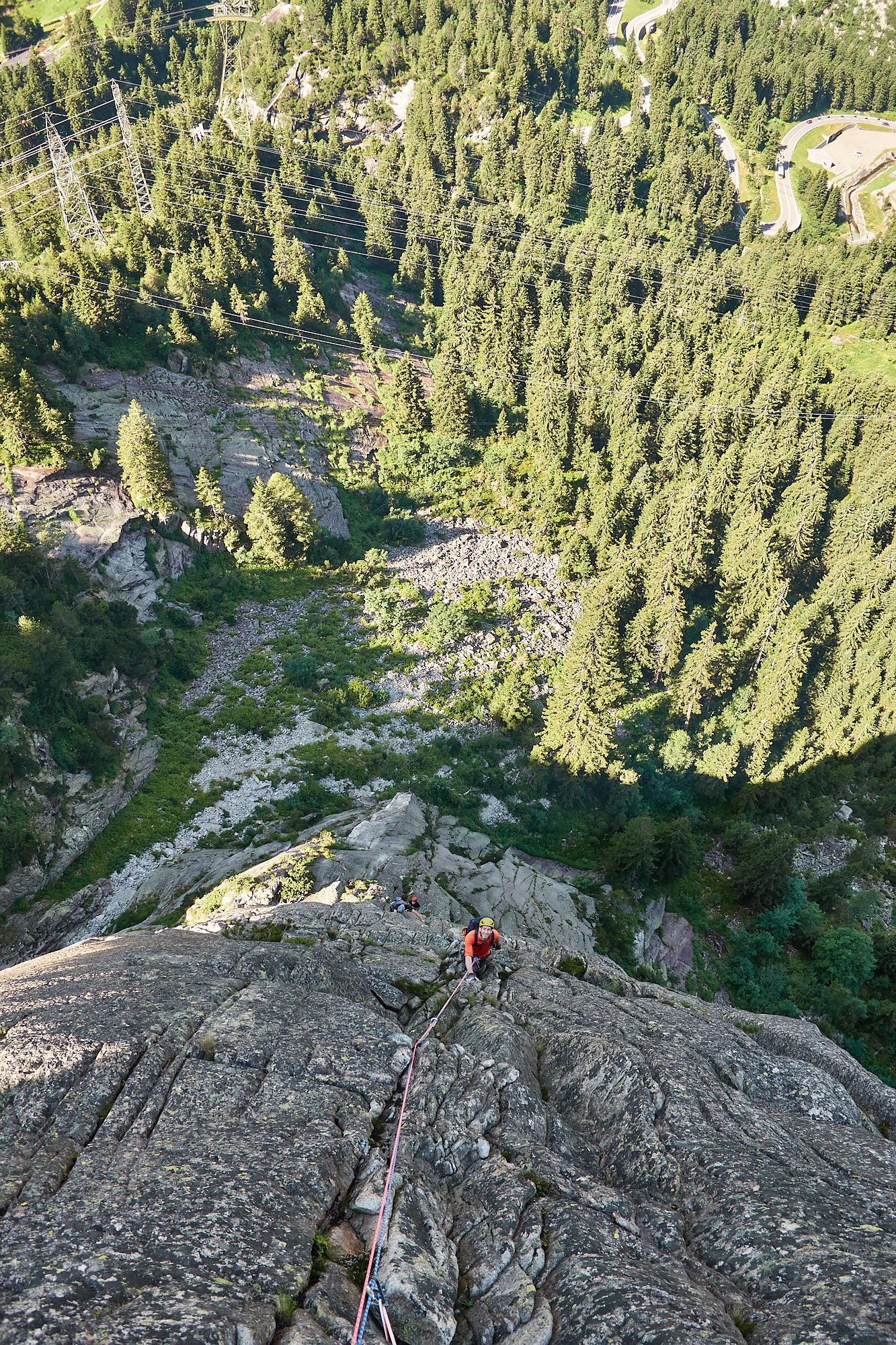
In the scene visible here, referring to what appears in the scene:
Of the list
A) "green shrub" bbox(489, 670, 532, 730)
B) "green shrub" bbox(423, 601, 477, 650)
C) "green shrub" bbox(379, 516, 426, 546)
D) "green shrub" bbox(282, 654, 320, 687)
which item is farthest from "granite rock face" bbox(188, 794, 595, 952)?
"green shrub" bbox(379, 516, 426, 546)

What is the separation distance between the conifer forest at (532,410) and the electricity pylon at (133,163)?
42cm

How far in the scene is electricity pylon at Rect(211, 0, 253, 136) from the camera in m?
106

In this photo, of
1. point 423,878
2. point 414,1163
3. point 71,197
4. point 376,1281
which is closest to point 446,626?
point 423,878

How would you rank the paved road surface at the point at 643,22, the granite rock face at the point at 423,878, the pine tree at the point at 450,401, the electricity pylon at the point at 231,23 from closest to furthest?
the granite rock face at the point at 423,878 < the pine tree at the point at 450,401 < the electricity pylon at the point at 231,23 < the paved road surface at the point at 643,22

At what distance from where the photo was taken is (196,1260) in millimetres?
7637

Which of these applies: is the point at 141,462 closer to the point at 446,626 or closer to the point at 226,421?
the point at 226,421

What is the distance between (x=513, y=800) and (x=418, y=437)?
136ft

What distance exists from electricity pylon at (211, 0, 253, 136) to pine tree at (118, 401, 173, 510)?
96.6 meters

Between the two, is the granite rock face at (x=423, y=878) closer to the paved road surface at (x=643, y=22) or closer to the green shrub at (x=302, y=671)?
Result: the green shrub at (x=302, y=671)

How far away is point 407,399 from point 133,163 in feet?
107

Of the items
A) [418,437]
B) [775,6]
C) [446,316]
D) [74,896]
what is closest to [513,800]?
[74,896]

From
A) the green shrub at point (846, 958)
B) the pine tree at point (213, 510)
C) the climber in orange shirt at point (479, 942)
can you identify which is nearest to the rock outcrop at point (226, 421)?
the pine tree at point (213, 510)

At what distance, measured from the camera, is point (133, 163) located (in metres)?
58.6

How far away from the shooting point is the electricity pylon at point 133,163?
5681 cm
